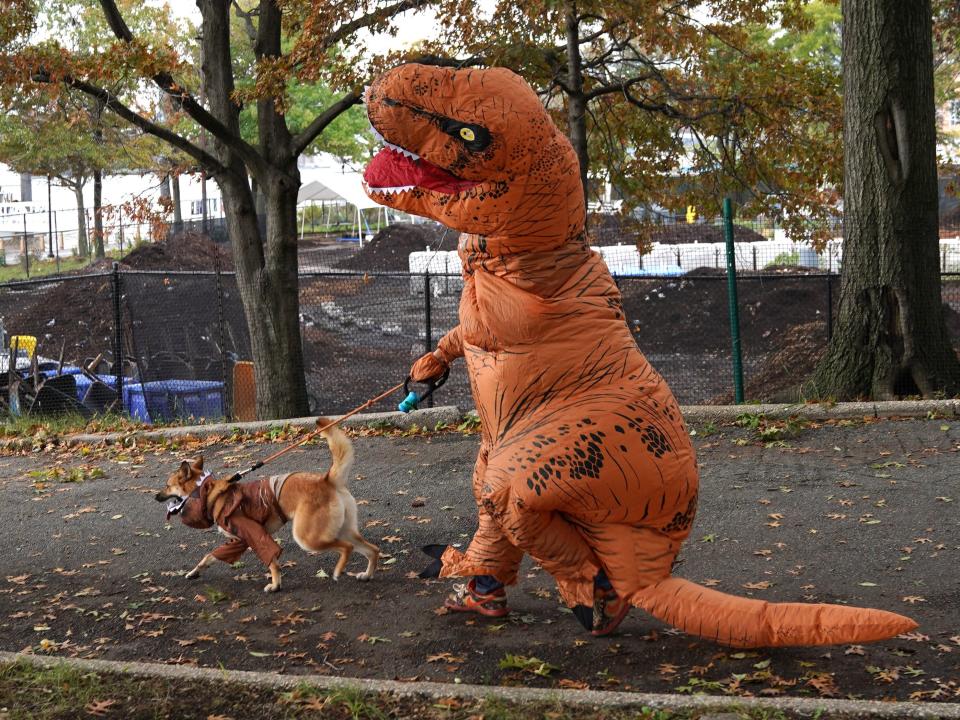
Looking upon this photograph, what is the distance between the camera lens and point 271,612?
5.69 metres

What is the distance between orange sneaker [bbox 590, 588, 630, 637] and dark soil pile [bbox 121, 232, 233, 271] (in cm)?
2536

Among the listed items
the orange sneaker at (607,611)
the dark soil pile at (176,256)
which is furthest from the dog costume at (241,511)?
the dark soil pile at (176,256)

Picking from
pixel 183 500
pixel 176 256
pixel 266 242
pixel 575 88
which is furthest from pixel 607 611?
pixel 176 256

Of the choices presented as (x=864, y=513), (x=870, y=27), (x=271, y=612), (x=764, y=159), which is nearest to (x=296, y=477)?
(x=271, y=612)

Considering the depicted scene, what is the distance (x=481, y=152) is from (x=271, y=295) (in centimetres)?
722

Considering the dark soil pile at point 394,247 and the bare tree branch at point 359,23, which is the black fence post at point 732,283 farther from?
the dark soil pile at point 394,247

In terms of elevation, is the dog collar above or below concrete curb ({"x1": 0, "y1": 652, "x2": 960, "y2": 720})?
above

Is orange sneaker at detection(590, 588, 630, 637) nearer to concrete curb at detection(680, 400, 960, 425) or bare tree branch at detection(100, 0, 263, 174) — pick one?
concrete curb at detection(680, 400, 960, 425)

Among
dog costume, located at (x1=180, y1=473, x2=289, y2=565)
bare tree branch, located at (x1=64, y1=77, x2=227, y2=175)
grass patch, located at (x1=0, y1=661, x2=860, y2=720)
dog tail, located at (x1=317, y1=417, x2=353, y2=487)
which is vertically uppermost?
bare tree branch, located at (x1=64, y1=77, x2=227, y2=175)

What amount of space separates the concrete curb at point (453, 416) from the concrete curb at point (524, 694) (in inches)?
216

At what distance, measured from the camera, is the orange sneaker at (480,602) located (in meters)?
5.33

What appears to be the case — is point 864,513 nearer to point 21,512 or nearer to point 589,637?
point 589,637

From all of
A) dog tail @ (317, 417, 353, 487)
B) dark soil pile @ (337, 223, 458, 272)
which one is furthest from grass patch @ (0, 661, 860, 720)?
dark soil pile @ (337, 223, 458, 272)

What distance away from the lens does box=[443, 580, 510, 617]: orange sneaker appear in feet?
17.5
